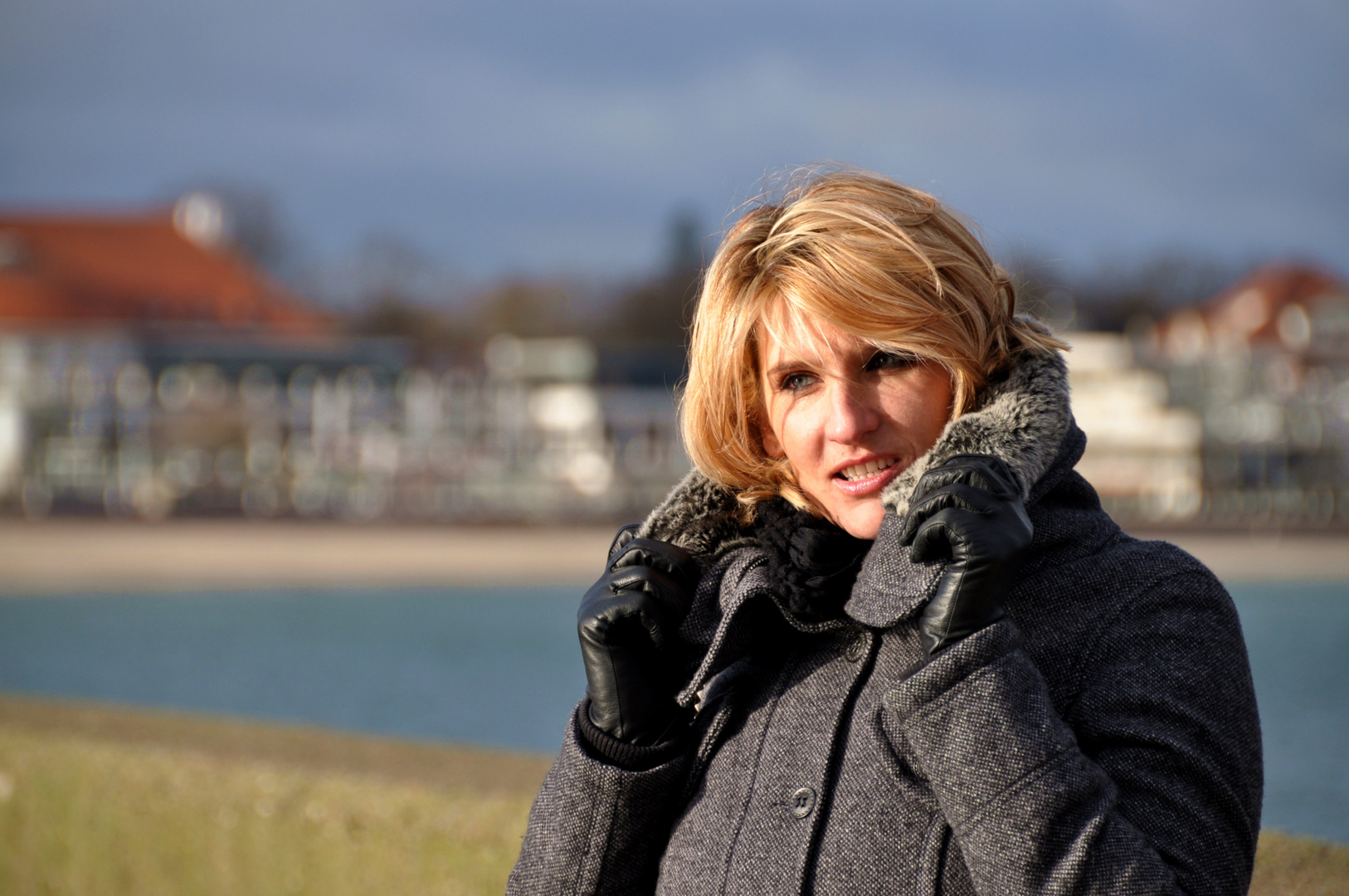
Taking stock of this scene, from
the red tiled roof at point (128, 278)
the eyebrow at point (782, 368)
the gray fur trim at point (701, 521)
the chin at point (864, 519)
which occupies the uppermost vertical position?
the eyebrow at point (782, 368)

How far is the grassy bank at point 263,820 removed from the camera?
9.73 ft

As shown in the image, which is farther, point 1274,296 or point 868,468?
point 1274,296

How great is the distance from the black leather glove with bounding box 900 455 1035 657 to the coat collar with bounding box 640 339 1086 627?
27 millimetres

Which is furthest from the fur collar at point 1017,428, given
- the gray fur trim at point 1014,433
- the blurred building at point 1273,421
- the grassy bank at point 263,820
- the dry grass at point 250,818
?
the blurred building at point 1273,421

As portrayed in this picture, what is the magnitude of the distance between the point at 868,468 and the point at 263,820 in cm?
244

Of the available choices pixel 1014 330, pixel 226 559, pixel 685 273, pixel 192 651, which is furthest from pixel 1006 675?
pixel 685 273

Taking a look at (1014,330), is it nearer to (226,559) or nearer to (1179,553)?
(1179,553)

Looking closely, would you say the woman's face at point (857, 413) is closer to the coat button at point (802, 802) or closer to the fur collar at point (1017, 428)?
the fur collar at point (1017, 428)

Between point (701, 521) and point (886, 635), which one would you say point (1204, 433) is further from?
point (886, 635)

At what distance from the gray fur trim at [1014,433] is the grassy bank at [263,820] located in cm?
162

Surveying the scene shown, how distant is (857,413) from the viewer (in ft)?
4.53

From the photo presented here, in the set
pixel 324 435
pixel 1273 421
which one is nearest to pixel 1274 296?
pixel 1273 421

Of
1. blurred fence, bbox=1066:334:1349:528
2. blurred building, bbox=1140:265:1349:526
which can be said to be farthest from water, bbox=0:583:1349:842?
blurred fence, bbox=1066:334:1349:528

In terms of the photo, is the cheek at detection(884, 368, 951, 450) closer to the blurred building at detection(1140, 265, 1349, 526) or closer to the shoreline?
the shoreline
